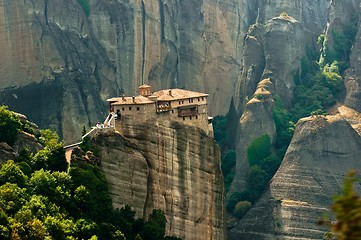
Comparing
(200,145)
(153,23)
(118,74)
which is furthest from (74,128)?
(200,145)

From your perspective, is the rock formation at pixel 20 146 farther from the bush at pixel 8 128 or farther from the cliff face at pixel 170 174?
the cliff face at pixel 170 174

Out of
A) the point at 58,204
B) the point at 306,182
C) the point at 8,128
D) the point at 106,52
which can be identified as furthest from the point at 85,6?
the point at 58,204

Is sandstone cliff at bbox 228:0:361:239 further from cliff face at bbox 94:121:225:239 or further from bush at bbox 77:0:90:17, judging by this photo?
bush at bbox 77:0:90:17

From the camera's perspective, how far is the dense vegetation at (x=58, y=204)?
38.2 m

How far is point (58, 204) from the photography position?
140 ft

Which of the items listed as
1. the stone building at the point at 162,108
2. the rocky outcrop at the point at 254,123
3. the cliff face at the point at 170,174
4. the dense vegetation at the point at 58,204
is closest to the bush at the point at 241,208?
the rocky outcrop at the point at 254,123

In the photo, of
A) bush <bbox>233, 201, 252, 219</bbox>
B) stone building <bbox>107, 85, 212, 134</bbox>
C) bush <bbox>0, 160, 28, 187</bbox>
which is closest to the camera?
bush <bbox>0, 160, 28, 187</bbox>

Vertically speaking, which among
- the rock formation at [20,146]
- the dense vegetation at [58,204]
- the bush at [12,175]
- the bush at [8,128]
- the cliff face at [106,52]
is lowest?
the dense vegetation at [58,204]

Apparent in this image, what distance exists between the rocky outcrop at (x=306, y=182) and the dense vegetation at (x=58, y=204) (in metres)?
18.2

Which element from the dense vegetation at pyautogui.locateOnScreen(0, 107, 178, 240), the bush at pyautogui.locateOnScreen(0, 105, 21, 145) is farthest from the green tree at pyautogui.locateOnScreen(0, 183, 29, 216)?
the bush at pyautogui.locateOnScreen(0, 105, 21, 145)

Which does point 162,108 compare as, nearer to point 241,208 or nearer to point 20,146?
point 20,146

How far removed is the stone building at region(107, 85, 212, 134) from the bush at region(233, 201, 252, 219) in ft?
44.0

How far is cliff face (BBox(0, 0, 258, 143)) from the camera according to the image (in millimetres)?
73250

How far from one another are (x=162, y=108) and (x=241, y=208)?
776 inches
